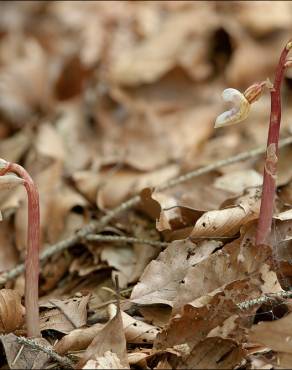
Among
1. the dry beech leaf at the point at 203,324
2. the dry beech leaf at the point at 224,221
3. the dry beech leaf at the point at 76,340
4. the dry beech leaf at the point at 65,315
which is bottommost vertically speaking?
the dry beech leaf at the point at 65,315

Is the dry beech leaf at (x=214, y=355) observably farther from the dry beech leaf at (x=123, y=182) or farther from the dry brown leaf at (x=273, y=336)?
the dry beech leaf at (x=123, y=182)

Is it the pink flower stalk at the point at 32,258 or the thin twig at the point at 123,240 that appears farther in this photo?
the thin twig at the point at 123,240

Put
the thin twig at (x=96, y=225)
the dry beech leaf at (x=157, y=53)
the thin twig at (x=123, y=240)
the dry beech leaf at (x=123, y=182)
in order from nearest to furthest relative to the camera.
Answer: the thin twig at (x=123, y=240), the thin twig at (x=96, y=225), the dry beech leaf at (x=123, y=182), the dry beech leaf at (x=157, y=53)

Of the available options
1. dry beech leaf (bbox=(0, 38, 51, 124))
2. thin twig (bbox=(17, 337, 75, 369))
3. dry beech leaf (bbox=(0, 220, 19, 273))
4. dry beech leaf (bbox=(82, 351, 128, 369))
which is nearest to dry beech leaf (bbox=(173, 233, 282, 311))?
dry beech leaf (bbox=(82, 351, 128, 369))

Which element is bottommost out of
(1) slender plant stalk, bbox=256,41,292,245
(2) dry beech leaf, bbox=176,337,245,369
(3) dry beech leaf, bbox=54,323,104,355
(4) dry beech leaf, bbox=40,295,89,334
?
(4) dry beech leaf, bbox=40,295,89,334

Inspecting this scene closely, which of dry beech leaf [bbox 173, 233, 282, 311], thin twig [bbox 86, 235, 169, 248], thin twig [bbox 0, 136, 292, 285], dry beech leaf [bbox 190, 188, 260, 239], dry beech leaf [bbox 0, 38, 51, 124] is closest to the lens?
dry beech leaf [bbox 173, 233, 282, 311]

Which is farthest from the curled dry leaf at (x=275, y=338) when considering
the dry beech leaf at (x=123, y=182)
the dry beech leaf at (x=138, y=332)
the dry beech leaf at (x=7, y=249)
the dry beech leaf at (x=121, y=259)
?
the dry beech leaf at (x=123, y=182)

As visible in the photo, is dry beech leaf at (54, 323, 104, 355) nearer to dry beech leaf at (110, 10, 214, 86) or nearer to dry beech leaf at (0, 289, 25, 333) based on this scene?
dry beech leaf at (0, 289, 25, 333)

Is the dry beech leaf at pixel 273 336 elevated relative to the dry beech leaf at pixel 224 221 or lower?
lower
